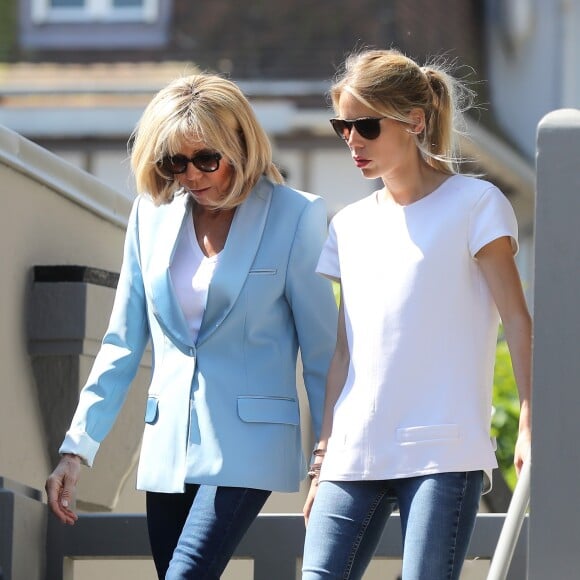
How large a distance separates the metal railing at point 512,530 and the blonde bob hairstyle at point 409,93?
77cm

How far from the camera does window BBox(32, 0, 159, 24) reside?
19.2 meters

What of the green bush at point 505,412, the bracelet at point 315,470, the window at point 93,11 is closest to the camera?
the bracelet at point 315,470

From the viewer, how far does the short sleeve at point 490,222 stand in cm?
383

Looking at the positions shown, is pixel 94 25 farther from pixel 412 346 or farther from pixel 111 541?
pixel 412 346

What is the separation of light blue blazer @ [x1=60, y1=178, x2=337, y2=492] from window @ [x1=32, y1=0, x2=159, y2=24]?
15153 millimetres

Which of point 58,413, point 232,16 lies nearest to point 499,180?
point 232,16

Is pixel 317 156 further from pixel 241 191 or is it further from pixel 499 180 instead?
pixel 241 191

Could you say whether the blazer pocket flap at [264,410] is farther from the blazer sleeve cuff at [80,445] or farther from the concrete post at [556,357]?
the concrete post at [556,357]

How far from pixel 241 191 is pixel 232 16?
14755 mm

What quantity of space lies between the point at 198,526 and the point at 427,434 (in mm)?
570

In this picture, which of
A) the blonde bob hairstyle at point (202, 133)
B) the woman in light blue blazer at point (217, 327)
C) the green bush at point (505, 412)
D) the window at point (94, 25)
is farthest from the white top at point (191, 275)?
the window at point (94, 25)

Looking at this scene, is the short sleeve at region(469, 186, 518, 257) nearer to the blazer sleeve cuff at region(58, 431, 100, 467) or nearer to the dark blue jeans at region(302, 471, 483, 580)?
the dark blue jeans at region(302, 471, 483, 580)

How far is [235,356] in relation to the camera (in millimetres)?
4184

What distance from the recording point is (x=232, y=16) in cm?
1877
